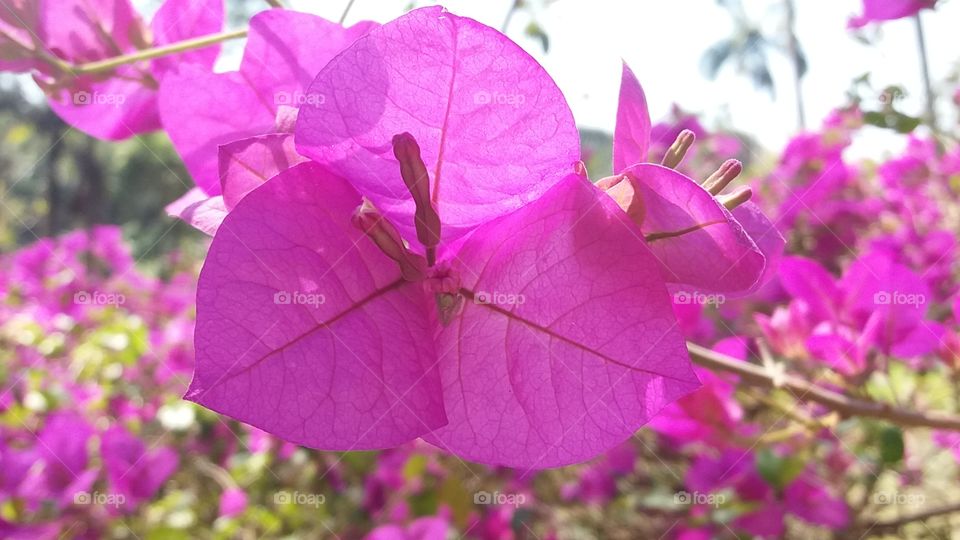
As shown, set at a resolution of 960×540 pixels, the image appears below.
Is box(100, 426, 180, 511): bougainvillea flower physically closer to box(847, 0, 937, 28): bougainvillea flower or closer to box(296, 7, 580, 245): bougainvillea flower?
box(296, 7, 580, 245): bougainvillea flower

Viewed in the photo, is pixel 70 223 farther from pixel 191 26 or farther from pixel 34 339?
pixel 191 26

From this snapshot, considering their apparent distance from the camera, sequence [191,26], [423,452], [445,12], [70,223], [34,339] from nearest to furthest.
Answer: [445,12], [191,26], [423,452], [34,339], [70,223]

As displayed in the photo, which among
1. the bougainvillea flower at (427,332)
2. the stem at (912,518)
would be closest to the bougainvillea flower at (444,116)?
the bougainvillea flower at (427,332)

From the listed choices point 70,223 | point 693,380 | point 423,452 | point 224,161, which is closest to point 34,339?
point 423,452

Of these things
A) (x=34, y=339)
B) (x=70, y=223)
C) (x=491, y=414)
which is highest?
(x=491, y=414)

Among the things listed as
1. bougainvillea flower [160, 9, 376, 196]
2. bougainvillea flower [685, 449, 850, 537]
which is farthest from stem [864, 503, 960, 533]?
bougainvillea flower [160, 9, 376, 196]

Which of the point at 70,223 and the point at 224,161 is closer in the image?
the point at 224,161

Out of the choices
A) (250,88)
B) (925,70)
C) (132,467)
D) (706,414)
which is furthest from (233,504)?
(925,70)

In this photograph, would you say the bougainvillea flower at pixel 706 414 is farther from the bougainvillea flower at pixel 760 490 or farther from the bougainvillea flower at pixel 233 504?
the bougainvillea flower at pixel 233 504
